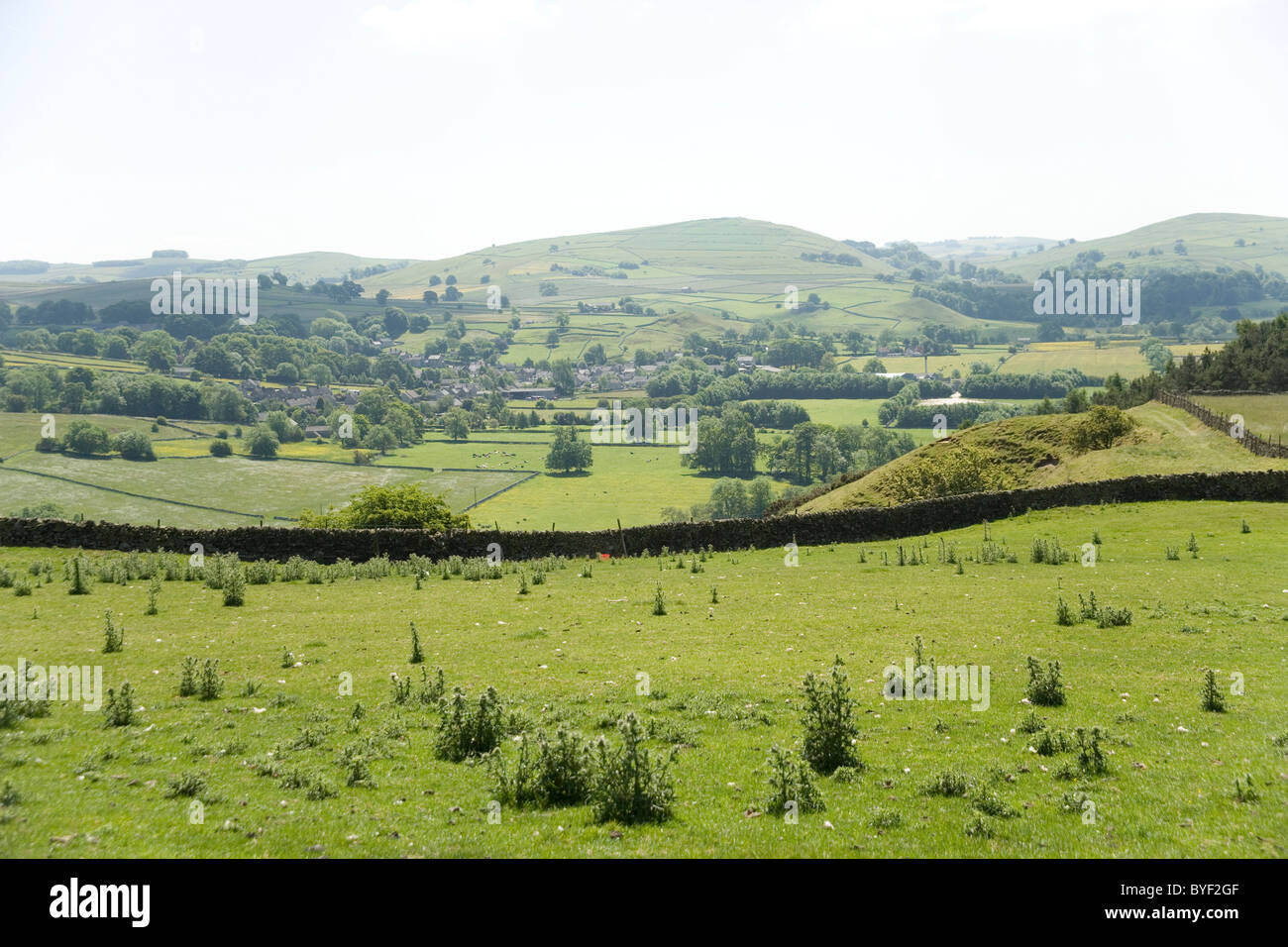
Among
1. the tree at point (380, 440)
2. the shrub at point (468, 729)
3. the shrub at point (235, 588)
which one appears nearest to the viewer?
the shrub at point (468, 729)

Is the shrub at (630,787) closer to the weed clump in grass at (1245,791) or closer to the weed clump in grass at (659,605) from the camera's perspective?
the weed clump in grass at (1245,791)

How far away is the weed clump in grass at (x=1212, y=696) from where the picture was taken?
48.4ft

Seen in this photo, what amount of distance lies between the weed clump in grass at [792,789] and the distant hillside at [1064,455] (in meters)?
37.8

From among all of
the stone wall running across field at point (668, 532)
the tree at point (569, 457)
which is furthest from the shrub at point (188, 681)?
the tree at point (569, 457)

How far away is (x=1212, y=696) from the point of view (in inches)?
585

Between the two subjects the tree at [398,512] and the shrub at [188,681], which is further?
the tree at [398,512]

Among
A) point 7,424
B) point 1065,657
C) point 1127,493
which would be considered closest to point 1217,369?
point 1127,493

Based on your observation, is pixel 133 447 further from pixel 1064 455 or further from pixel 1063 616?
pixel 1063 616

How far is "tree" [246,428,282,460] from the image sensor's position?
174 meters

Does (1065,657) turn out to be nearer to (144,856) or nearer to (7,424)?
(144,856)

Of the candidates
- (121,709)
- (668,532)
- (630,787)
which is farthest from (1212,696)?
(668,532)

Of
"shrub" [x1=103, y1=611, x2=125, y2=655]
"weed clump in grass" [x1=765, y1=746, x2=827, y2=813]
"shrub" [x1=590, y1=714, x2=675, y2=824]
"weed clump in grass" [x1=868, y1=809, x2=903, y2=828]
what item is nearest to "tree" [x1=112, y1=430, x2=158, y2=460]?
"shrub" [x1=103, y1=611, x2=125, y2=655]
